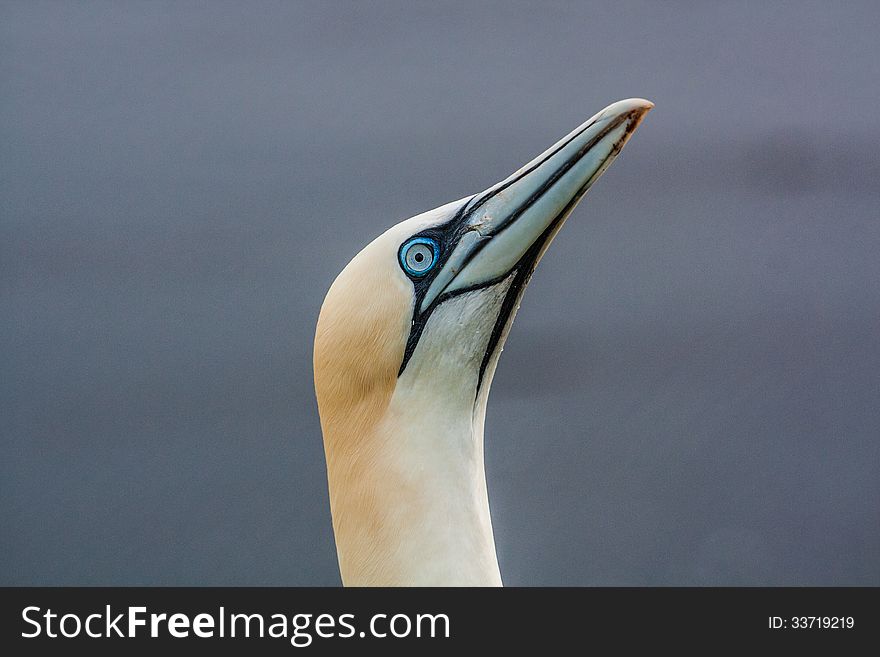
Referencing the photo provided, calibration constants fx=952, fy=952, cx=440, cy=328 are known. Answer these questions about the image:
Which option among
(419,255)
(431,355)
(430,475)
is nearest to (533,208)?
(419,255)

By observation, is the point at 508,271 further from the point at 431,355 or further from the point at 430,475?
the point at 430,475

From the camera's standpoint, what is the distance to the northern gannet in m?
1.73

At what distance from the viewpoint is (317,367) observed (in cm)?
182

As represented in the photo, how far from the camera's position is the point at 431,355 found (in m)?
1.75

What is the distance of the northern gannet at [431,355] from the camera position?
5.66 feet

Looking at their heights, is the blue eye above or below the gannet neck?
above

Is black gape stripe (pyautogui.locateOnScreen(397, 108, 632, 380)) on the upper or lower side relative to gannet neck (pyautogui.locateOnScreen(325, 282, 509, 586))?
upper

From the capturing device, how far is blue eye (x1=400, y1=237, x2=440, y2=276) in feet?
5.81

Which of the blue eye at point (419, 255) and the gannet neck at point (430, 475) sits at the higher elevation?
the blue eye at point (419, 255)
